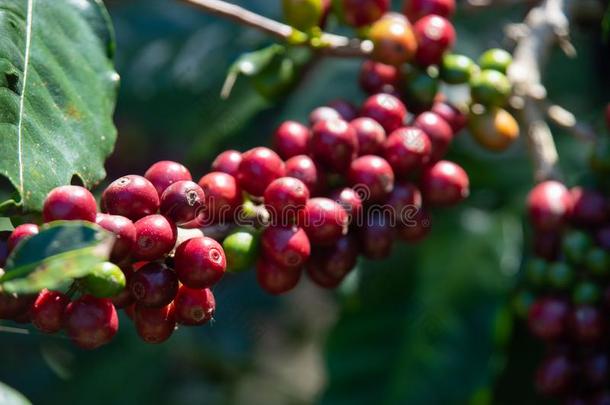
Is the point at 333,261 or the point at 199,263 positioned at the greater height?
the point at 199,263

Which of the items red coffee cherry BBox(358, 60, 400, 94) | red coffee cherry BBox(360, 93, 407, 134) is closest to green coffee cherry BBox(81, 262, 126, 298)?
red coffee cherry BBox(360, 93, 407, 134)

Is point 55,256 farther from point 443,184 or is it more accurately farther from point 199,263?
point 443,184

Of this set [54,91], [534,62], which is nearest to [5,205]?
[54,91]

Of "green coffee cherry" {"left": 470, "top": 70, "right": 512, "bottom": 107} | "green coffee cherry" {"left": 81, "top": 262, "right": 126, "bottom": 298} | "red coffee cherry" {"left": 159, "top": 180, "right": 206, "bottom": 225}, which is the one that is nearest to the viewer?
"green coffee cherry" {"left": 81, "top": 262, "right": 126, "bottom": 298}

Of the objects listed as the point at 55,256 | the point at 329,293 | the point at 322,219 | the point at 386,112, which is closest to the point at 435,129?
the point at 386,112

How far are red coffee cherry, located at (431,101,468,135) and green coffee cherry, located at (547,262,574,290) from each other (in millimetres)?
293

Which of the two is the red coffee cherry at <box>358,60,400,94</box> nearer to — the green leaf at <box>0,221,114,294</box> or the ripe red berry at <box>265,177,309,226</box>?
the ripe red berry at <box>265,177,309,226</box>

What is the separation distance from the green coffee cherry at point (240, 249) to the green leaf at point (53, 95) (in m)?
0.20

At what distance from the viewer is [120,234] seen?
0.98 metres

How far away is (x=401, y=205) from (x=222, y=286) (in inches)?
34.1

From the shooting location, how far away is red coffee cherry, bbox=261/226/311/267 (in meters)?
1.15

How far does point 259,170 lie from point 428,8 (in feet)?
1.79

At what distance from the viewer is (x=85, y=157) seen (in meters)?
1.16

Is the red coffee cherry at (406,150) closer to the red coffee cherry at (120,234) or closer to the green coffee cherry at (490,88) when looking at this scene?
the green coffee cherry at (490,88)
